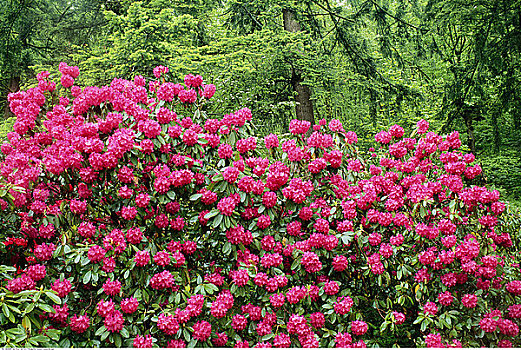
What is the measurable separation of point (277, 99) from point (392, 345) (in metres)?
5.75

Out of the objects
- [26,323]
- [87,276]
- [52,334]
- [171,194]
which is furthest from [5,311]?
[171,194]

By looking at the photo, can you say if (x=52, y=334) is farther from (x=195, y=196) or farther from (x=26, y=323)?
(x=195, y=196)

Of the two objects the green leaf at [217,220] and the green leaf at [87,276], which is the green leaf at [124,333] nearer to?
the green leaf at [87,276]

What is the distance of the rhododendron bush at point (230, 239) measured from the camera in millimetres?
2244

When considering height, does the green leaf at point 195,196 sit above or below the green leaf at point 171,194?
below

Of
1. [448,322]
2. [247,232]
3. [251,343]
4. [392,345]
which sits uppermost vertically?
[247,232]

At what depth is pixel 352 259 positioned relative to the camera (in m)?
2.57

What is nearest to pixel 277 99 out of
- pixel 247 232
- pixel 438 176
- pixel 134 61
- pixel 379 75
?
pixel 379 75

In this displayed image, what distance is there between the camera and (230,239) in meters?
2.37

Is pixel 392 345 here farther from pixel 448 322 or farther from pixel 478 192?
pixel 478 192

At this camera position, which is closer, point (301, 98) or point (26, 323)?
point (26, 323)

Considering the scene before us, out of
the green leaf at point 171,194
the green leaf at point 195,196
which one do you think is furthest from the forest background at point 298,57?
the green leaf at point 171,194

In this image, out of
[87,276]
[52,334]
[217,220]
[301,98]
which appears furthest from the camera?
[301,98]

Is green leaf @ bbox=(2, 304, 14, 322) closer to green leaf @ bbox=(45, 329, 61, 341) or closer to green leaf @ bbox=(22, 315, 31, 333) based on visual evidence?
green leaf @ bbox=(22, 315, 31, 333)
